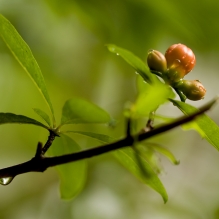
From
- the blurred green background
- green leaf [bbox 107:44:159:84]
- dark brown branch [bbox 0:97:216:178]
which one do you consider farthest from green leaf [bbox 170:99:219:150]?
the blurred green background

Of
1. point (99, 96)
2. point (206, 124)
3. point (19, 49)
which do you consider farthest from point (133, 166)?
point (99, 96)

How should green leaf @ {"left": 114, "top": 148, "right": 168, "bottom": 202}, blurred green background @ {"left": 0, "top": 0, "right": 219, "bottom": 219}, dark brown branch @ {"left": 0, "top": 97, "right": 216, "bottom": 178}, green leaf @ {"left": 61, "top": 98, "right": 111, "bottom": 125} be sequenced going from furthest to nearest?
1. blurred green background @ {"left": 0, "top": 0, "right": 219, "bottom": 219}
2. green leaf @ {"left": 114, "top": 148, "right": 168, "bottom": 202}
3. green leaf @ {"left": 61, "top": 98, "right": 111, "bottom": 125}
4. dark brown branch @ {"left": 0, "top": 97, "right": 216, "bottom": 178}

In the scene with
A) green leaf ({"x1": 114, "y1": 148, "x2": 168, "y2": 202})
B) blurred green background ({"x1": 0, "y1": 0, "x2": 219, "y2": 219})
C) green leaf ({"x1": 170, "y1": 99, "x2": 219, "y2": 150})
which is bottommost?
blurred green background ({"x1": 0, "y1": 0, "x2": 219, "y2": 219})

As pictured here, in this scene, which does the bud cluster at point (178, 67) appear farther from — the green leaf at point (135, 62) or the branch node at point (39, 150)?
the branch node at point (39, 150)

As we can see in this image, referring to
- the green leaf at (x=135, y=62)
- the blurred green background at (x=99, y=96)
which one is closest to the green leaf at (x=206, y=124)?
the green leaf at (x=135, y=62)

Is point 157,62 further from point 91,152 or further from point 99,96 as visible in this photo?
point 99,96

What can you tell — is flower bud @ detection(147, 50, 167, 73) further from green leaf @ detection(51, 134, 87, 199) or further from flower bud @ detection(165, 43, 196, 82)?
green leaf @ detection(51, 134, 87, 199)

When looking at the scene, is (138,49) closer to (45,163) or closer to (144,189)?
(144,189)
